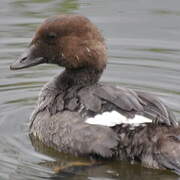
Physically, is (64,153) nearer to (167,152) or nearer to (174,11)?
(167,152)

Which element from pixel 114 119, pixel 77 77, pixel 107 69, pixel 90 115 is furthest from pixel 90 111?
pixel 107 69

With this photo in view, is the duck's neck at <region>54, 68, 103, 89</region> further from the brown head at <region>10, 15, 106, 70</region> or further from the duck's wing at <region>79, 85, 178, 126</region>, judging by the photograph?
the duck's wing at <region>79, 85, 178, 126</region>

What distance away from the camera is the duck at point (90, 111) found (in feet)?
23.9

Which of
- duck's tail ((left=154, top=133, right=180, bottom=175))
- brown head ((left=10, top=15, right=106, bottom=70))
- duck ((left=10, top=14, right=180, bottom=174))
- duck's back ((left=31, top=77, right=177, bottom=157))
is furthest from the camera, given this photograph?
brown head ((left=10, top=15, right=106, bottom=70))

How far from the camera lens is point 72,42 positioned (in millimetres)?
8219

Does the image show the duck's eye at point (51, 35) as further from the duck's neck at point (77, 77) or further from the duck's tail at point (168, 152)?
the duck's tail at point (168, 152)

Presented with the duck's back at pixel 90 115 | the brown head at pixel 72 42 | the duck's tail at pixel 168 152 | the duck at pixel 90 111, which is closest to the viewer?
the duck's tail at pixel 168 152

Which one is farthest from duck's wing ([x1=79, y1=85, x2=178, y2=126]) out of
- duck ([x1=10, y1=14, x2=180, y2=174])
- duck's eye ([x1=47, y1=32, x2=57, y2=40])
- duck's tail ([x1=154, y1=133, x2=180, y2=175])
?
duck's eye ([x1=47, y1=32, x2=57, y2=40])

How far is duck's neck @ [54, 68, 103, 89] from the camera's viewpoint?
8.22m

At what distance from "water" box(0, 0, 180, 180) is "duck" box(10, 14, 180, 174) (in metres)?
→ 0.20

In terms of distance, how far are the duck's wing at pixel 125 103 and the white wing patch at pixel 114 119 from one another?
0.05 meters

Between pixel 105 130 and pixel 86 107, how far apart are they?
1.23 ft

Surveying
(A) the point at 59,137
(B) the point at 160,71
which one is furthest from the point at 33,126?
(B) the point at 160,71

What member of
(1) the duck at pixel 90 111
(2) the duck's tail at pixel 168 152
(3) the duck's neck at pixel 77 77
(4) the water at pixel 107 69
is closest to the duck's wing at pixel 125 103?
(1) the duck at pixel 90 111
